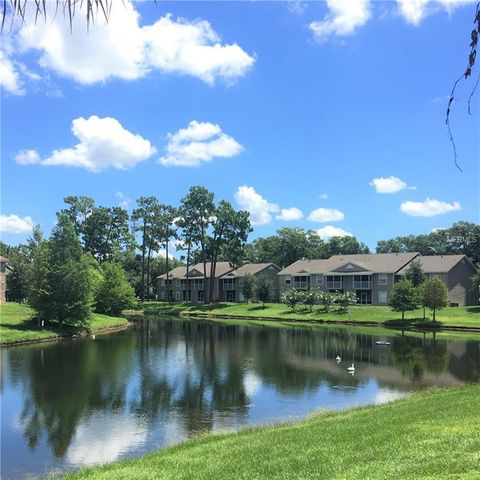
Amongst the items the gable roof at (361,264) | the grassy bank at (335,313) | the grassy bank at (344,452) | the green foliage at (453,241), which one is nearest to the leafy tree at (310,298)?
the grassy bank at (335,313)

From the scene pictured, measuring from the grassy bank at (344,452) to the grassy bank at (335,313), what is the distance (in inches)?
1816

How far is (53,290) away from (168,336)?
11663mm

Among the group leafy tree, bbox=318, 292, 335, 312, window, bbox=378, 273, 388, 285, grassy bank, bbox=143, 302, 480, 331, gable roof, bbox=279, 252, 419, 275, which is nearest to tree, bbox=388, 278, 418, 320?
grassy bank, bbox=143, 302, 480, 331

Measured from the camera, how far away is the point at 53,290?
50.9 meters

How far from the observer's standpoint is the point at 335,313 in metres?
71.7

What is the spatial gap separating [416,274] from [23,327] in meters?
49.8

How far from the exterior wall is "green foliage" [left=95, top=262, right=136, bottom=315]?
1773 inches

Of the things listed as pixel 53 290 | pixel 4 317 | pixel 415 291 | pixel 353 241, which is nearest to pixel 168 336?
pixel 53 290

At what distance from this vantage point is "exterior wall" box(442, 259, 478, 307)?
7489cm

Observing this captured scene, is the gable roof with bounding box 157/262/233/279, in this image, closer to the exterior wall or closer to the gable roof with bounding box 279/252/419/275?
the gable roof with bounding box 279/252/419/275

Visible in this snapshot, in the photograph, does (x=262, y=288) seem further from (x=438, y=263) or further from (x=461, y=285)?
(x=461, y=285)

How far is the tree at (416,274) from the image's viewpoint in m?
72.2

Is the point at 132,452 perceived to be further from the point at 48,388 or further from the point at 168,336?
the point at 168,336

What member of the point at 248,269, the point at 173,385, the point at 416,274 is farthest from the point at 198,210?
the point at 173,385
